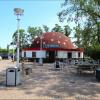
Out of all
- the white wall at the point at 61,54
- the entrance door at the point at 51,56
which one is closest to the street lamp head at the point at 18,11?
the entrance door at the point at 51,56

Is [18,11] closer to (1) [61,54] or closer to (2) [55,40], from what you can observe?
(1) [61,54]

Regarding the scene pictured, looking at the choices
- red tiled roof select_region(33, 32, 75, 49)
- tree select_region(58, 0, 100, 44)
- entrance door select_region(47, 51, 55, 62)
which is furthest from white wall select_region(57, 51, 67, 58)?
tree select_region(58, 0, 100, 44)

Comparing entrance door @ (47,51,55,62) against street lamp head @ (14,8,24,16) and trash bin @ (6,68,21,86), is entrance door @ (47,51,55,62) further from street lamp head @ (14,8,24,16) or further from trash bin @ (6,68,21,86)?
trash bin @ (6,68,21,86)

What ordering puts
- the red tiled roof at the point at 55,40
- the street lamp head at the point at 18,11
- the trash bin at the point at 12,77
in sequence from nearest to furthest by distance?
the trash bin at the point at 12,77, the street lamp head at the point at 18,11, the red tiled roof at the point at 55,40

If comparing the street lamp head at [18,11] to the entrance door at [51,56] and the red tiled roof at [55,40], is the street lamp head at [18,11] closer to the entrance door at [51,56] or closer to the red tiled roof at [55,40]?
the entrance door at [51,56]

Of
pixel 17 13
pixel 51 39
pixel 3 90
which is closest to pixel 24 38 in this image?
pixel 51 39

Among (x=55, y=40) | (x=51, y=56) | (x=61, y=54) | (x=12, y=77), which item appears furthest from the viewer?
(x=55, y=40)

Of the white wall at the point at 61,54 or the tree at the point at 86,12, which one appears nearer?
the tree at the point at 86,12

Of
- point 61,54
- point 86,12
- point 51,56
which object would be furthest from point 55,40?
point 86,12

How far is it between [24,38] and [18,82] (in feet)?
239

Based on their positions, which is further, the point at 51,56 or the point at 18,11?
the point at 51,56

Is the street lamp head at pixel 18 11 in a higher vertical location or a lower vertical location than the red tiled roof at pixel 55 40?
lower

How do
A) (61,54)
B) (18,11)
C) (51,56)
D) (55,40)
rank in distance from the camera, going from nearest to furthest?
(18,11), (61,54), (51,56), (55,40)

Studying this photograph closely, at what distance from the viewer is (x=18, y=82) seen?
1514cm
